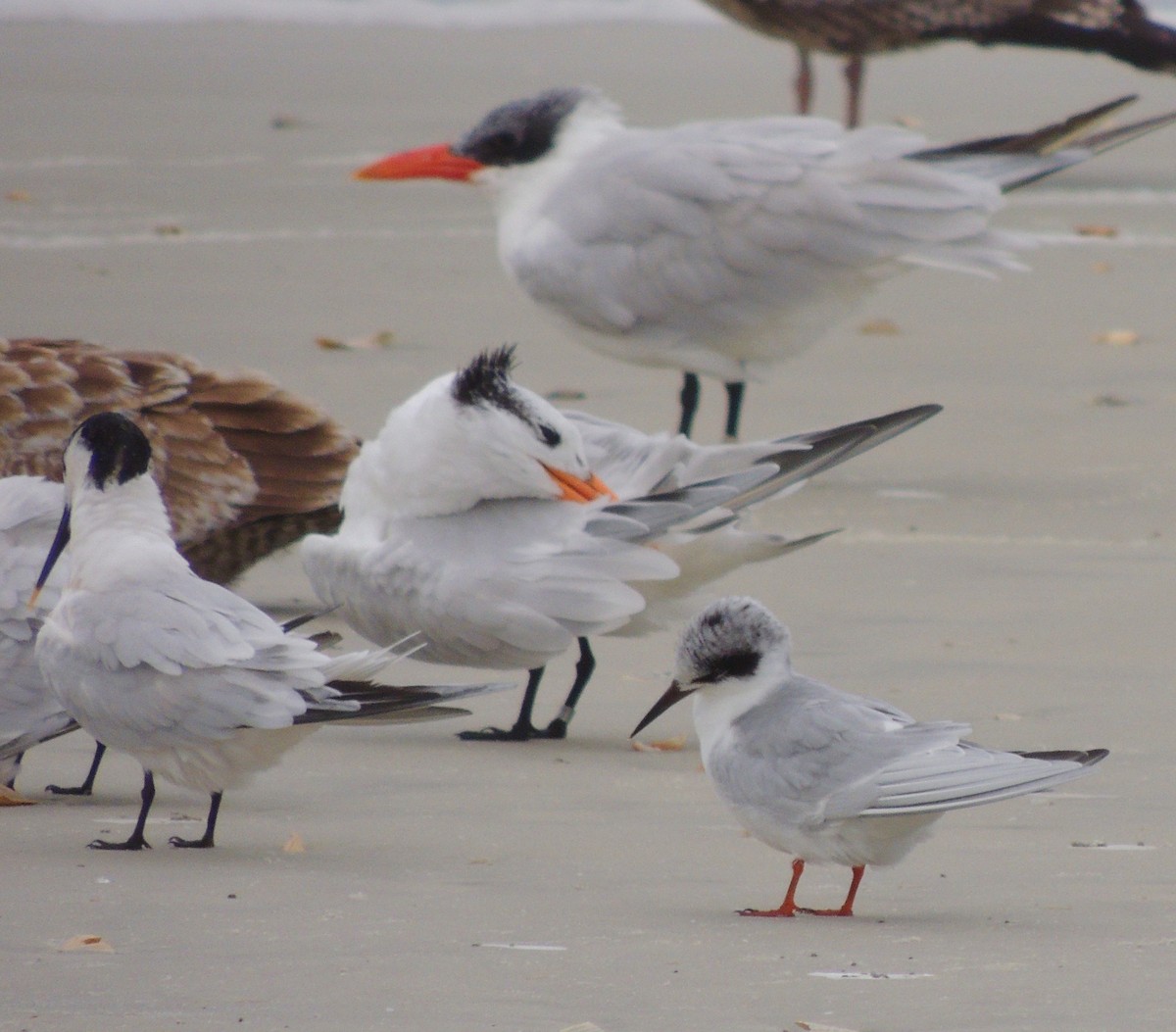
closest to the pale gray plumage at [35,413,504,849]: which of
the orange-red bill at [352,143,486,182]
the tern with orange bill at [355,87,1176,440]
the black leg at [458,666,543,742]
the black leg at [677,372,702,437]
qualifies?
the black leg at [458,666,543,742]

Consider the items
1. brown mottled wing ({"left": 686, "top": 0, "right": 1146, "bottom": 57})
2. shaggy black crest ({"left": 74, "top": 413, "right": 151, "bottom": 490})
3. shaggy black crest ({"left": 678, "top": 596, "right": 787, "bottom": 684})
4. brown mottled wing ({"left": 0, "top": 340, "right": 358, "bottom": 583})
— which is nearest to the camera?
shaggy black crest ({"left": 678, "top": 596, "right": 787, "bottom": 684})

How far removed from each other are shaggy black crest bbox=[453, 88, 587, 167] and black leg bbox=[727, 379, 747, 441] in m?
1.17

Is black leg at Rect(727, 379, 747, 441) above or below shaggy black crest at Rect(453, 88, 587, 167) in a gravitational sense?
below

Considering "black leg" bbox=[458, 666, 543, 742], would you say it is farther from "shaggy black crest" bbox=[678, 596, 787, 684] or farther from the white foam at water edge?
the white foam at water edge

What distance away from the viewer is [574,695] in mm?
6090

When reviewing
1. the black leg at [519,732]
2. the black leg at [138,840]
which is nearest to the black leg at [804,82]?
the black leg at [519,732]

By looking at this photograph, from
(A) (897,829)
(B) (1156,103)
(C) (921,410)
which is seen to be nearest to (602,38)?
(B) (1156,103)

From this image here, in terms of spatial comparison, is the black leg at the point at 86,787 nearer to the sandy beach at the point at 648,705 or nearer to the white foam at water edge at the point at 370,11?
the sandy beach at the point at 648,705

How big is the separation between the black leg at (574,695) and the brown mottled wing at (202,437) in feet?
4.04

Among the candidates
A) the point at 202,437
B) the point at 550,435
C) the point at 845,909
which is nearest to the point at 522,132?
the point at 202,437

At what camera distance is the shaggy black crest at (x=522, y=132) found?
9445 millimetres

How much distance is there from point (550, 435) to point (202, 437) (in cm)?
148

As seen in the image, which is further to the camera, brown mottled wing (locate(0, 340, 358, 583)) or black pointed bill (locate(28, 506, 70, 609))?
brown mottled wing (locate(0, 340, 358, 583))

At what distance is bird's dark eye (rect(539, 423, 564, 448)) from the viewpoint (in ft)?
19.8
